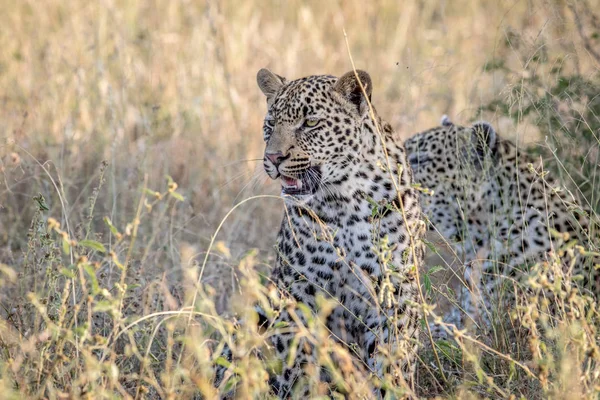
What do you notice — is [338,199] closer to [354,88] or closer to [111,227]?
[354,88]

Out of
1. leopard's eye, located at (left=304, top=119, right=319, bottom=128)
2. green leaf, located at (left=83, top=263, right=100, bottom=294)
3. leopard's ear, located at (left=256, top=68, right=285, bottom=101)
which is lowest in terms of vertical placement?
green leaf, located at (left=83, top=263, right=100, bottom=294)

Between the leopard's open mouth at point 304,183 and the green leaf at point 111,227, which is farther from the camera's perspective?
the leopard's open mouth at point 304,183

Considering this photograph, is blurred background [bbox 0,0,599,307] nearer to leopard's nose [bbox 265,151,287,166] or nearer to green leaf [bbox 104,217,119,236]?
leopard's nose [bbox 265,151,287,166]

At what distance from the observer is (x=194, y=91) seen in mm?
9992

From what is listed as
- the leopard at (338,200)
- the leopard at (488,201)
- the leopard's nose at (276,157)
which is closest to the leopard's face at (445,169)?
the leopard at (488,201)

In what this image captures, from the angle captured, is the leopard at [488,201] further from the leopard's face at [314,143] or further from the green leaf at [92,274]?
the green leaf at [92,274]

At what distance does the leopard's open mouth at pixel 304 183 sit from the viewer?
17.5 ft

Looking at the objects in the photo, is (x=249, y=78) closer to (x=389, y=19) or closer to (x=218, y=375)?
(x=389, y=19)

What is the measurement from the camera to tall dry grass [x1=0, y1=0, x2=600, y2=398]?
562 centimetres

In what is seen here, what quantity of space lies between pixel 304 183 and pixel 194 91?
487 centimetres

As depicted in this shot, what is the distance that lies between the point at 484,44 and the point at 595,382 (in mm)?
9326

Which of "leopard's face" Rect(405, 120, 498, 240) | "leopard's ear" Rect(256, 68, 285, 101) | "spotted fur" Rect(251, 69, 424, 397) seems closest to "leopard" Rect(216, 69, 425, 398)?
"spotted fur" Rect(251, 69, 424, 397)

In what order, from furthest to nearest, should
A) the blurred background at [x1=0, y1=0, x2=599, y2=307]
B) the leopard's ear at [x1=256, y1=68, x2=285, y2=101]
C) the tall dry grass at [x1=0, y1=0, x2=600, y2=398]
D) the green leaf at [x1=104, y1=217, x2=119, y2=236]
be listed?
the blurred background at [x1=0, y1=0, x2=599, y2=307]
the leopard's ear at [x1=256, y1=68, x2=285, y2=101]
the tall dry grass at [x1=0, y1=0, x2=600, y2=398]
the green leaf at [x1=104, y1=217, x2=119, y2=236]

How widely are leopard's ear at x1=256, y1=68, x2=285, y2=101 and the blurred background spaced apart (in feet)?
1.71
